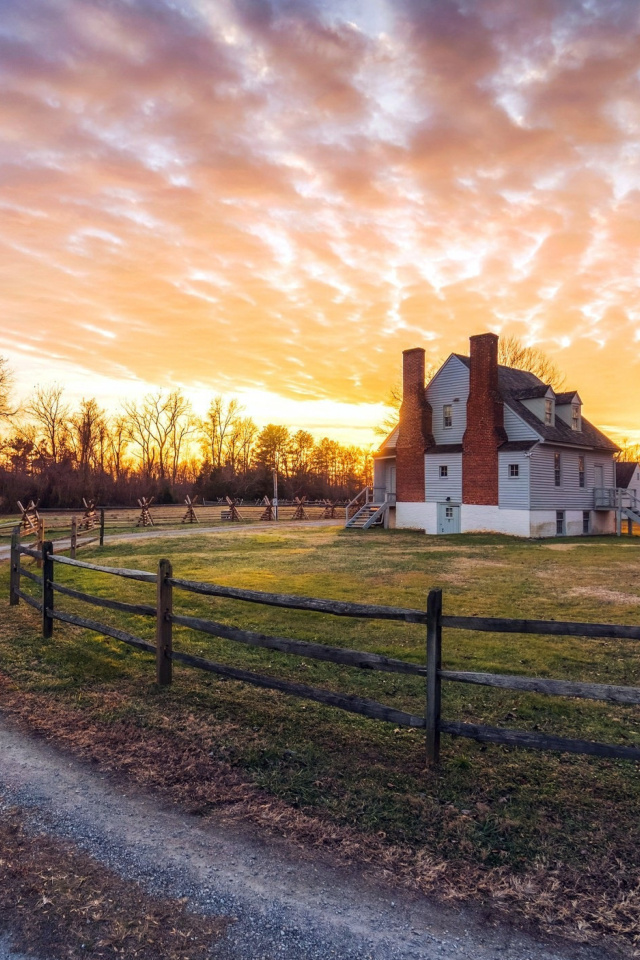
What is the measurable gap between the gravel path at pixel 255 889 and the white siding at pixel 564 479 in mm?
29441

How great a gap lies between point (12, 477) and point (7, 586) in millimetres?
44651

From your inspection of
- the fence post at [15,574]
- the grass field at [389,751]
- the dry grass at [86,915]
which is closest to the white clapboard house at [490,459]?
the grass field at [389,751]

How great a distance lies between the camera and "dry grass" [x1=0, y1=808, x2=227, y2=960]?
287cm

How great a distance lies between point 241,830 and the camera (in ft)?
12.9

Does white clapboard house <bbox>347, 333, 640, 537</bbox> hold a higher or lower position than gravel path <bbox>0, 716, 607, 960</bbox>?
higher

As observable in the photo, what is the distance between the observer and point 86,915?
121 inches

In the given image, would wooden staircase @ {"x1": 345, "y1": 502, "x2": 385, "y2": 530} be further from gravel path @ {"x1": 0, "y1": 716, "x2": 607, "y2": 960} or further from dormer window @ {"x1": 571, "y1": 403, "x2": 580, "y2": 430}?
gravel path @ {"x1": 0, "y1": 716, "x2": 607, "y2": 960}

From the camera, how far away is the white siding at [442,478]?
110 feet

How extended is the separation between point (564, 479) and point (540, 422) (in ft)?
12.3

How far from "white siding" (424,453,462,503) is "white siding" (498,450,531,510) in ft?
8.75

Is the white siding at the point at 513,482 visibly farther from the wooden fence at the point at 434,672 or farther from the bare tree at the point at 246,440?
the bare tree at the point at 246,440

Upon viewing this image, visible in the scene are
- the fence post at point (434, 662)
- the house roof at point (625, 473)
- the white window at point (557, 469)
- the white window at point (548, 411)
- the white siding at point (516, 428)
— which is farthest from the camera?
the house roof at point (625, 473)

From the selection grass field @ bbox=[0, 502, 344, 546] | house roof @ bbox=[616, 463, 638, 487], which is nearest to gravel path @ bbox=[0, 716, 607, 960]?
grass field @ bbox=[0, 502, 344, 546]

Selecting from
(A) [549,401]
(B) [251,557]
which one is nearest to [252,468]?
(A) [549,401]
